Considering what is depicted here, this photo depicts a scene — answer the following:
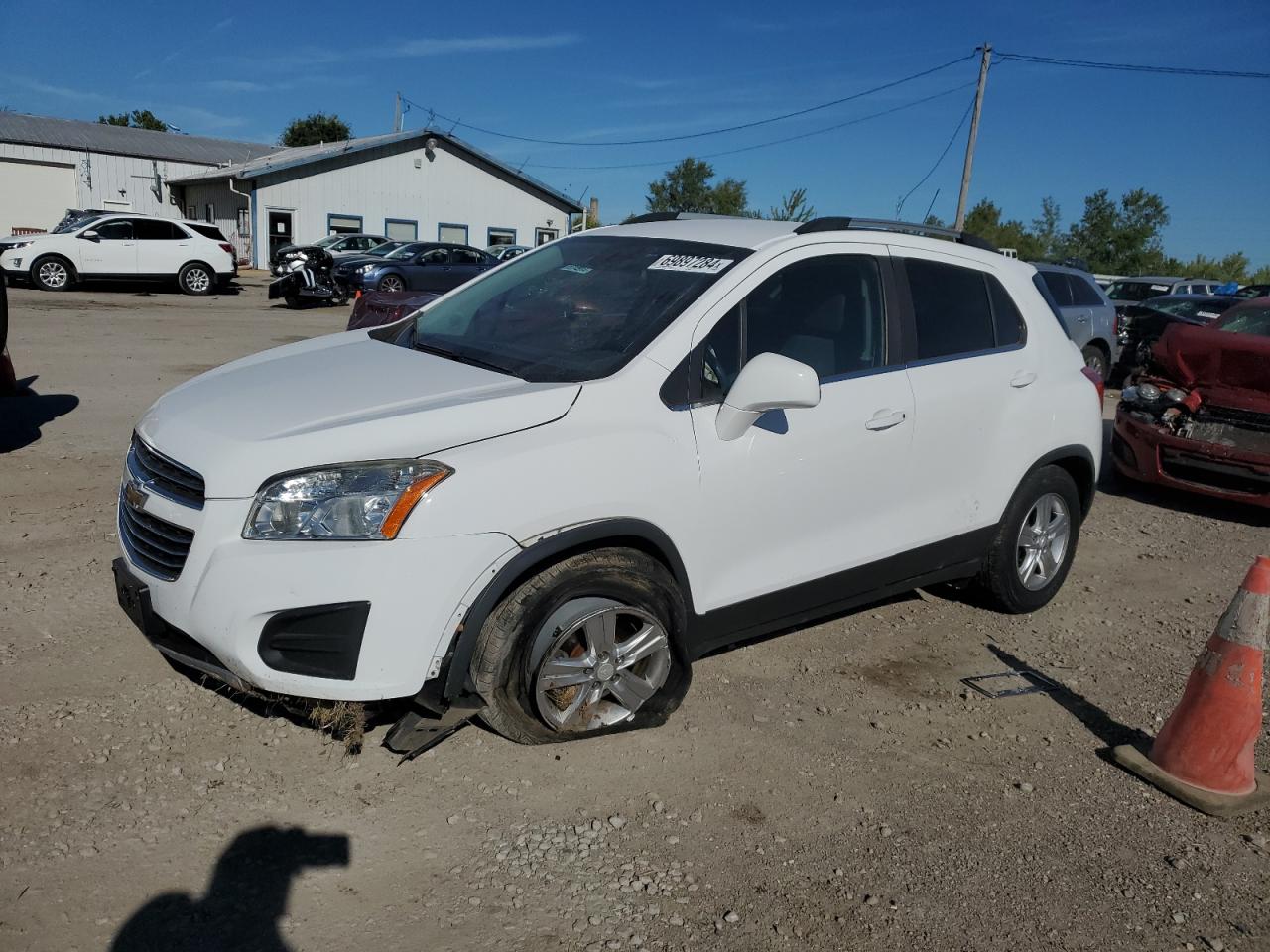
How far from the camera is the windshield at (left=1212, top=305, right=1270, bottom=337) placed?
25.1ft

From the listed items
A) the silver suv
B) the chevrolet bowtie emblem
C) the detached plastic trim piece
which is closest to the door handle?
the detached plastic trim piece

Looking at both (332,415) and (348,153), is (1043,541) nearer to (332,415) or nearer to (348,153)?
(332,415)

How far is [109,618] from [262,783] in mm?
1587

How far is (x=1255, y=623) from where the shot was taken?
3.56 meters

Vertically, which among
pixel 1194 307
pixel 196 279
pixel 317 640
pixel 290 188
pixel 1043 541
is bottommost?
pixel 196 279

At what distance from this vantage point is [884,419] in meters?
4.00

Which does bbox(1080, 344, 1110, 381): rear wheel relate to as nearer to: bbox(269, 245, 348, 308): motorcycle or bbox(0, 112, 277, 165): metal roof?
bbox(269, 245, 348, 308): motorcycle

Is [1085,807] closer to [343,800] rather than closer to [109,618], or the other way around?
[343,800]

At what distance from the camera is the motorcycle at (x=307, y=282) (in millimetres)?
20547

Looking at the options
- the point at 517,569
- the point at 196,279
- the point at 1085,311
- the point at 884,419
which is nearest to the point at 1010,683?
the point at 884,419

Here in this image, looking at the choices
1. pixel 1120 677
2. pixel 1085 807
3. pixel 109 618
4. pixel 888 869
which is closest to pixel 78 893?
pixel 109 618

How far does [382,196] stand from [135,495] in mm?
34496

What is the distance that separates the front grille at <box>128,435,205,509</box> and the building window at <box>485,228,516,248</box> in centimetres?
3599

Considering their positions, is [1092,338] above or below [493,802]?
above
